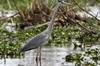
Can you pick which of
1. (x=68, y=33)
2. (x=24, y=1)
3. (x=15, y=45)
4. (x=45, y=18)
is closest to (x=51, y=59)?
(x=15, y=45)

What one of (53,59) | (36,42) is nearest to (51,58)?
(53,59)

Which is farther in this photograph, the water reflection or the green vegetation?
the green vegetation

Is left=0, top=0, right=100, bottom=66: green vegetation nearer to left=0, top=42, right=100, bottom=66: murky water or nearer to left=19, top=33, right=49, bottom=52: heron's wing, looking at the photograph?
left=0, top=42, right=100, bottom=66: murky water

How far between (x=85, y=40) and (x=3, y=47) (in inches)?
101

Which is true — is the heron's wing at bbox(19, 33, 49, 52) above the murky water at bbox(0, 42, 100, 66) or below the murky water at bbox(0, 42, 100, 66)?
above

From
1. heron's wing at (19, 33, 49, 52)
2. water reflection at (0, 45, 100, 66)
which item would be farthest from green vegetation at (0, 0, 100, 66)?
heron's wing at (19, 33, 49, 52)

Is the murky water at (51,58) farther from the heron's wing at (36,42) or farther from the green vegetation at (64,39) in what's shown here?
the heron's wing at (36,42)

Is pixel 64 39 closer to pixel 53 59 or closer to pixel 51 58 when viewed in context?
pixel 51 58

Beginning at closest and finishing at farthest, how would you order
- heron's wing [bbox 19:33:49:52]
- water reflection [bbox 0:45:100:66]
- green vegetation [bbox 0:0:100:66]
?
heron's wing [bbox 19:33:49:52]
water reflection [bbox 0:45:100:66]
green vegetation [bbox 0:0:100:66]

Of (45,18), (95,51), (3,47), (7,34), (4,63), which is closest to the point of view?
(4,63)

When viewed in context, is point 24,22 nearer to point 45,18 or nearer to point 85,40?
point 45,18

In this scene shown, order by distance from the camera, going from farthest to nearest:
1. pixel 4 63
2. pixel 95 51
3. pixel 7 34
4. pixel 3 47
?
pixel 7 34 → pixel 3 47 → pixel 95 51 → pixel 4 63

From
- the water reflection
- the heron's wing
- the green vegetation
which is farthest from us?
the green vegetation

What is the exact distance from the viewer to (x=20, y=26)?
14.6 m
